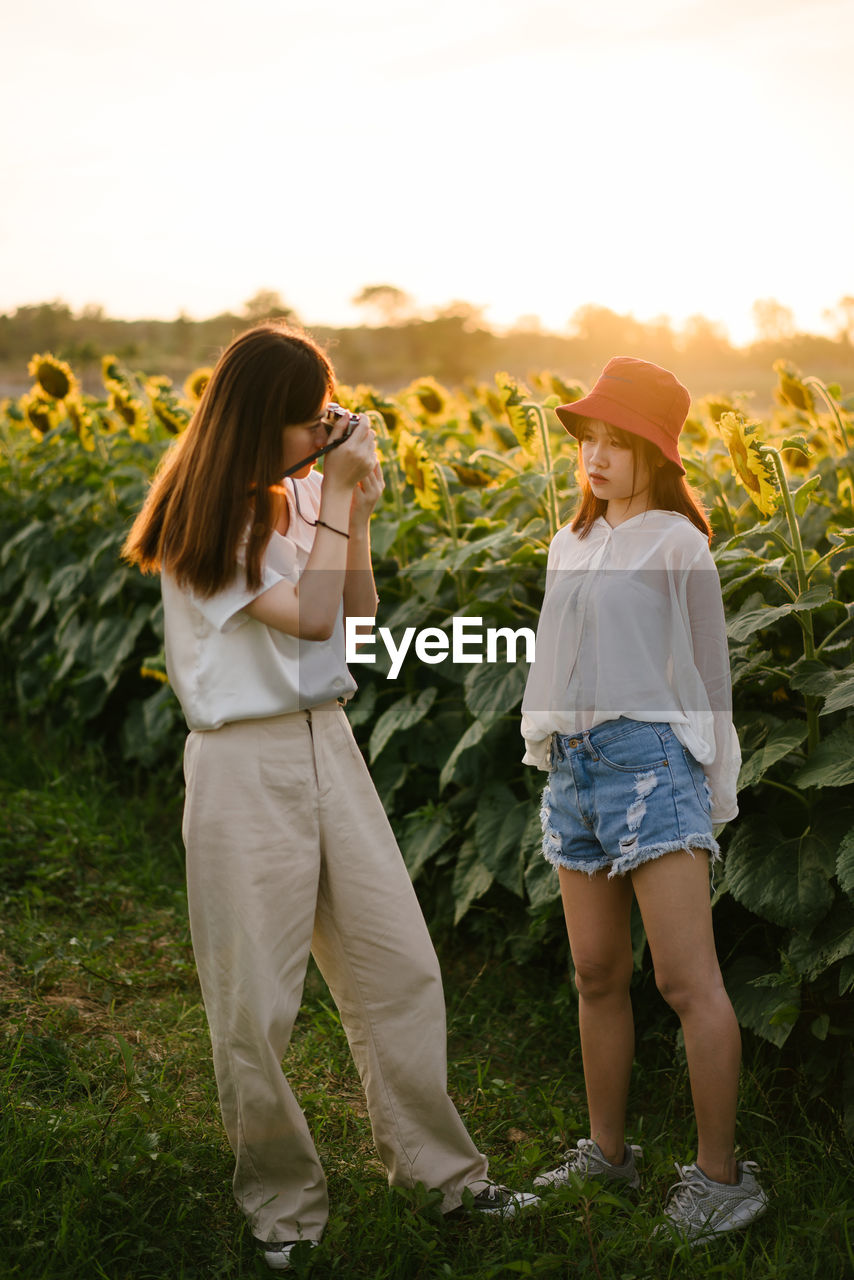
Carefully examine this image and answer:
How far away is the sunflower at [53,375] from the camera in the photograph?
578 cm

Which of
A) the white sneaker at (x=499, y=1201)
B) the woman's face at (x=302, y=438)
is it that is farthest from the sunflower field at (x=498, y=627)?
the woman's face at (x=302, y=438)

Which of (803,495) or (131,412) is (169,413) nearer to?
(131,412)

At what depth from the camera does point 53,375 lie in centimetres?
580

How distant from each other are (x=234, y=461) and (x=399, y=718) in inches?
65.6

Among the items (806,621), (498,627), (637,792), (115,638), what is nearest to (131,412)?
(115,638)

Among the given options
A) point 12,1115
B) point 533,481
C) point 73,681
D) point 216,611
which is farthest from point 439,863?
point 73,681

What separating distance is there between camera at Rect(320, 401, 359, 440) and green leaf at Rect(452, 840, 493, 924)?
62.9 inches

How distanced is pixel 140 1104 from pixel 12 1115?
29cm

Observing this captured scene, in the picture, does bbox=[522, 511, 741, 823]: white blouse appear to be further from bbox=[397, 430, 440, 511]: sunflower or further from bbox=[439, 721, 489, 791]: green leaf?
bbox=[397, 430, 440, 511]: sunflower

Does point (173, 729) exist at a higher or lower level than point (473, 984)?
higher

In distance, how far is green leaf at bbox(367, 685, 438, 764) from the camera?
12.3 ft

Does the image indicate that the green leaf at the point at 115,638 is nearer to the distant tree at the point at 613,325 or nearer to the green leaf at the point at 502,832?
the green leaf at the point at 502,832

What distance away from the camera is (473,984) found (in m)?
3.59

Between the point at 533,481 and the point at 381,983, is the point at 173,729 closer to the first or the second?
the point at 533,481
